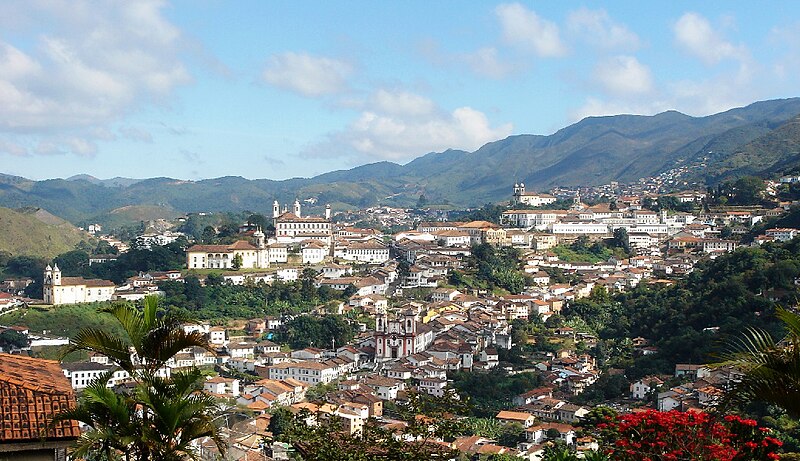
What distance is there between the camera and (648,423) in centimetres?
421

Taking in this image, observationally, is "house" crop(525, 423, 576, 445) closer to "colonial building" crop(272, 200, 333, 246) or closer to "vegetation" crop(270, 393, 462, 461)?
"vegetation" crop(270, 393, 462, 461)

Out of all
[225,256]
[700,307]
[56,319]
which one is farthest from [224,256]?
[700,307]

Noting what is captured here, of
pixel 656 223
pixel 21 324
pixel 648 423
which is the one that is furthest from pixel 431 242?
pixel 648 423

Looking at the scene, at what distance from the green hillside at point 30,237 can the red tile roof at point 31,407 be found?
6486 cm

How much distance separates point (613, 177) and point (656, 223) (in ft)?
314

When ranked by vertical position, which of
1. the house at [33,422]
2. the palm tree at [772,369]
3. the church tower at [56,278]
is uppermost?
the palm tree at [772,369]

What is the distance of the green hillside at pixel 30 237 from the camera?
66338 millimetres

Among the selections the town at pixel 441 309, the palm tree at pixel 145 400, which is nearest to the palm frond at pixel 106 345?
the palm tree at pixel 145 400

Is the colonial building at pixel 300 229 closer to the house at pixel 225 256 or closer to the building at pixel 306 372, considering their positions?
the house at pixel 225 256

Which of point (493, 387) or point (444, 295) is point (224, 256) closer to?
point (444, 295)

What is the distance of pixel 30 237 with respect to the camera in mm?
69438

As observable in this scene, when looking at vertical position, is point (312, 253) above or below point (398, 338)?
above

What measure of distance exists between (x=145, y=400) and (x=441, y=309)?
3464 centimetres

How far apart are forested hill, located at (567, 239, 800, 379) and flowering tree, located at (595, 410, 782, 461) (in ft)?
72.1
